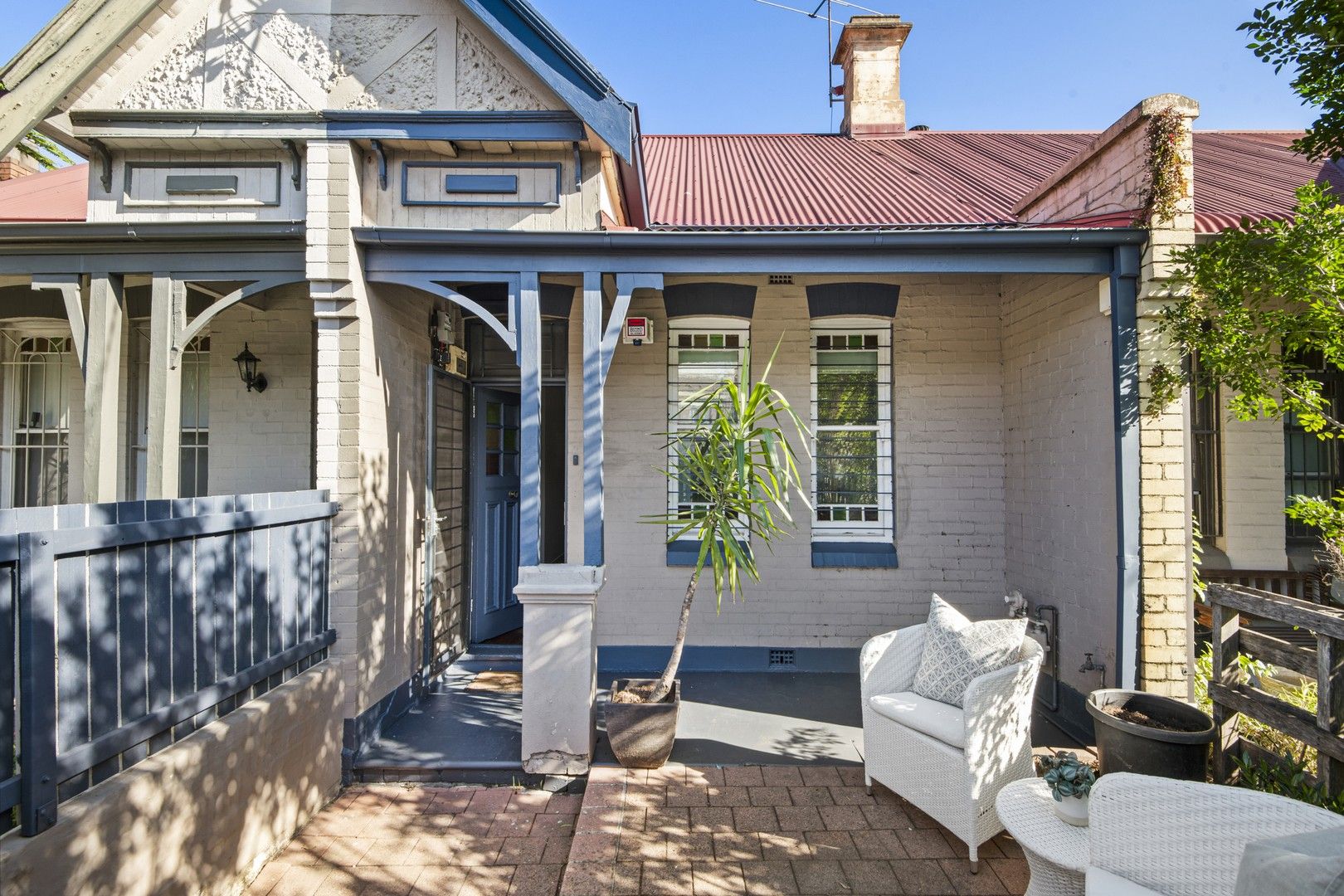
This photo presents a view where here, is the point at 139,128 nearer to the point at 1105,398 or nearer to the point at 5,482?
the point at 5,482

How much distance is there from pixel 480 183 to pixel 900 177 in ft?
14.8

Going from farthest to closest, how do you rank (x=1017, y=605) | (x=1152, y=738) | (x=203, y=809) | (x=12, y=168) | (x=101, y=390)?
(x=12, y=168) < (x=1017, y=605) < (x=101, y=390) < (x=1152, y=738) < (x=203, y=809)

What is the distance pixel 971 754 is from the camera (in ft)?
9.57

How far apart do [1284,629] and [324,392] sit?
7352mm

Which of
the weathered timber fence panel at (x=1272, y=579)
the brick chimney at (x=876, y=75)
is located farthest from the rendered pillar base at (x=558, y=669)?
the brick chimney at (x=876, y=75)

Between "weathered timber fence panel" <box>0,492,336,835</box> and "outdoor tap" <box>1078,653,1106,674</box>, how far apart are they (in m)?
4.62

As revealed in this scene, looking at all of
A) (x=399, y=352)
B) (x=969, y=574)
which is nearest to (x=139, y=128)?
(x=399, y=352)

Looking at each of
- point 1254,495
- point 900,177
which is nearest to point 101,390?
point 900,177

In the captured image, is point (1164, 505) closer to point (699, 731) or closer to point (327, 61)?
point (699, 731)

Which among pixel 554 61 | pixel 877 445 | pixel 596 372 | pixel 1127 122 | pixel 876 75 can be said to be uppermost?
pixel 876 75

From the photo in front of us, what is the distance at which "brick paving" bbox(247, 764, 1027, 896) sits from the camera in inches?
113

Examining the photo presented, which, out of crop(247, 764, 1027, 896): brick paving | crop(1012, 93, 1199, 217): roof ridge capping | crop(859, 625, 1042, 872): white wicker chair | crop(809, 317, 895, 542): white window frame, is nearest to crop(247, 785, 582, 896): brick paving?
crop(247, 764, 1027, 896): brick paving

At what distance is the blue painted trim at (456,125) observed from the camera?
423 centimetres

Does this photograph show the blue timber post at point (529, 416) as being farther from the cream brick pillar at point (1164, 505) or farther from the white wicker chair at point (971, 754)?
the cream brick pillar at point (1164, 505)
